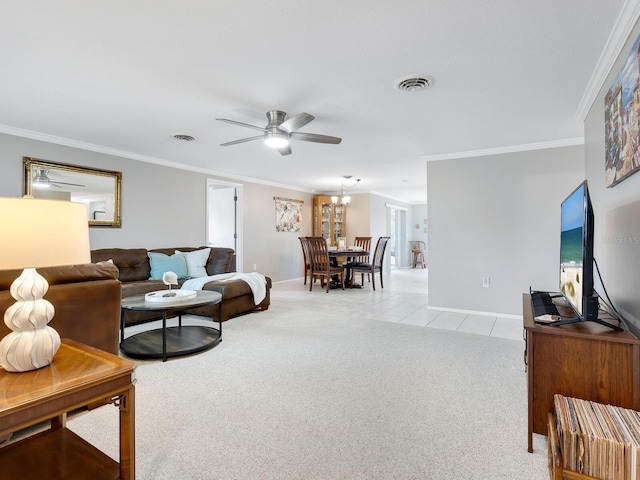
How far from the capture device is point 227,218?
22.2ft

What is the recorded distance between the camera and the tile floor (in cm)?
396

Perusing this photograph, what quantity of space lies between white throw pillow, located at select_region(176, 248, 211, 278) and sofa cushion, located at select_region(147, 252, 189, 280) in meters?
0.07

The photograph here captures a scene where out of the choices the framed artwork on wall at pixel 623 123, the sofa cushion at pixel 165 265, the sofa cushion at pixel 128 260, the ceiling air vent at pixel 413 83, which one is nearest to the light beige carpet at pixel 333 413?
the framed artwork on wall at pixel 623 123

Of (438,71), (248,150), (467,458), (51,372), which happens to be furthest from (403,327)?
(51,372)

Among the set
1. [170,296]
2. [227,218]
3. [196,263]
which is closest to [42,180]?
[196,263]

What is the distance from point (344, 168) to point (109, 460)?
5.01 metres

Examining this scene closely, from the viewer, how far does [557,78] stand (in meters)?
2.47

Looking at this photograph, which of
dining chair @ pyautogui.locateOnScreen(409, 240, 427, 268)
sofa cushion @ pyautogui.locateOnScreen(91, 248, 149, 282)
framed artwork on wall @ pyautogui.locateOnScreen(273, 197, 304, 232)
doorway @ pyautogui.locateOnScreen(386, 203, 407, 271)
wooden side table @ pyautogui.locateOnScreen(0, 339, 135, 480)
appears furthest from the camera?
dining chair @ pyautogui.locateOnScreen(409, 240, 427, 268)

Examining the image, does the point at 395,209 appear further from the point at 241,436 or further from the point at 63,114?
the point at 241,436

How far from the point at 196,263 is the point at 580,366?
178 inches

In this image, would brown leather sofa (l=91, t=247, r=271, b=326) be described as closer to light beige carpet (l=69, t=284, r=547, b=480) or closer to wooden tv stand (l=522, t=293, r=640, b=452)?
light beige carpet (l=69, t=284, r=547, b=480)

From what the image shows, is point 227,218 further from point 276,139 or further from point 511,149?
point 511,149

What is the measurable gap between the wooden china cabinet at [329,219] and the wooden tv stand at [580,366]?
22.4ft

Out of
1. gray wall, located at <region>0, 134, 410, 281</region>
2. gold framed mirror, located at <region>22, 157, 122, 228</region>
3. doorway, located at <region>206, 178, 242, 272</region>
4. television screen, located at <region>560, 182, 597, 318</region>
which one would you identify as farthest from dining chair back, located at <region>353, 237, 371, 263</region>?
television screen, located at <region>560, 182, 597, 318</region>
